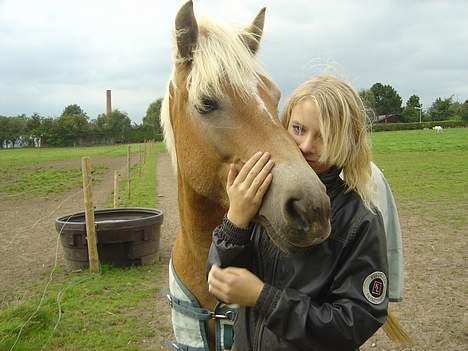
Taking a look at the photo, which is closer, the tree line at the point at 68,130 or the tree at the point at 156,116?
the tree at the point at 156,116

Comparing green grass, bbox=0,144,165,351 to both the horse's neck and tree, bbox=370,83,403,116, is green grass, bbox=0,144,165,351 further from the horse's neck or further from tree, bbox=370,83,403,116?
tree, bbox=370,83,403,116

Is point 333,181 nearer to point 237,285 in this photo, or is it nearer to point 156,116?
point 237,285

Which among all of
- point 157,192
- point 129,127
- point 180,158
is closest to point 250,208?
point 180,158

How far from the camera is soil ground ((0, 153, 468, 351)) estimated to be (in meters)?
4.89

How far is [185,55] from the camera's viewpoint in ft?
7.45

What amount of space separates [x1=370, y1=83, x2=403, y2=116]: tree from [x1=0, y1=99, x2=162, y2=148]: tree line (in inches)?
2240

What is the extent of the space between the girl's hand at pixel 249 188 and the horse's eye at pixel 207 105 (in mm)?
402

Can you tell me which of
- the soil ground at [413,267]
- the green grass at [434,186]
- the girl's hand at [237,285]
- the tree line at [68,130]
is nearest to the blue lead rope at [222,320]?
the girl's hand at [237,285]

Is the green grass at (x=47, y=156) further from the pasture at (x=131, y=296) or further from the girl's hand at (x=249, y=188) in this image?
the girl's hand at (x=249, y=188)

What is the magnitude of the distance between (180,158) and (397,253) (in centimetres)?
129

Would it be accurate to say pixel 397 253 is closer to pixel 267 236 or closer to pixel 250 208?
pixel 267 236

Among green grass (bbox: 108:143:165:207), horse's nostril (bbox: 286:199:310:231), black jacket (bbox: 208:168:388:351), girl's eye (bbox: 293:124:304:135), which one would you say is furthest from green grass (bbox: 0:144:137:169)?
horse's nostril (bbox: 286:199:310:231)

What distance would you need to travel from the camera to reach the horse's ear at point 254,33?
2468 mm

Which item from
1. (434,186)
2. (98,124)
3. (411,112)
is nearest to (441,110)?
(411,112)
